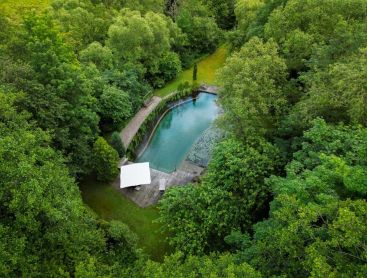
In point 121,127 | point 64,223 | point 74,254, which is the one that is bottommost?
point 74,254

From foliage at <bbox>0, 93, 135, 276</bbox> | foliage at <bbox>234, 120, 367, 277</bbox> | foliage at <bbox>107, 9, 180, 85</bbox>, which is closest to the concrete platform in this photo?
foliage at <bbox>0, 93, 135, 276</bbox>

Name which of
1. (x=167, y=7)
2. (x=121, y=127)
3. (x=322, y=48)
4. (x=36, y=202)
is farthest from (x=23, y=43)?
(x=167, y=7)

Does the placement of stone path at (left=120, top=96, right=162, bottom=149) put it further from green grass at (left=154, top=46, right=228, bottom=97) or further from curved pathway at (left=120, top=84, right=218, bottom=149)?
green grass at (left=154, top=46, right=228, bottom=97)

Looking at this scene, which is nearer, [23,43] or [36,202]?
[36,202]

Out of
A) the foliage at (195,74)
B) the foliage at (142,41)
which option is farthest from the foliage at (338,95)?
the foliage at (142,41)

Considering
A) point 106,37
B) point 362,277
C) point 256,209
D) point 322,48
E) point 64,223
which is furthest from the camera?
point 106,37

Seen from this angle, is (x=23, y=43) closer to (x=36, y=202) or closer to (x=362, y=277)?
(x=36, y=202)

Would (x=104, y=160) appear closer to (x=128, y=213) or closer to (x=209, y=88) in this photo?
(x=128, y=213)
